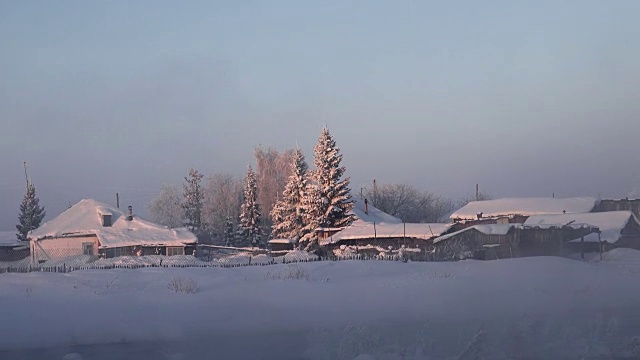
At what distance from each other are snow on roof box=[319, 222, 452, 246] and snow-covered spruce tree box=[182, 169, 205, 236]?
4367 centimetres

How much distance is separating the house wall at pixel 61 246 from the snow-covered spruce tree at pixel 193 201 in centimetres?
3566

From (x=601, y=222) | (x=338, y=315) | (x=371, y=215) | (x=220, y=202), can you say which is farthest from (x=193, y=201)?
(x=338, y=315)

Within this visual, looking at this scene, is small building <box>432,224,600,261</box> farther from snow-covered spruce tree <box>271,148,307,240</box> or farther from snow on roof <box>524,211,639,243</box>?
snow-covered spruce tree <box>271,148,307,240</box>

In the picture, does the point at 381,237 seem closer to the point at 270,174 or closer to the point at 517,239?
the point at 517,239

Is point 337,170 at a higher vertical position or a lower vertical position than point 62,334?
higher

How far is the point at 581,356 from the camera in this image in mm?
12430

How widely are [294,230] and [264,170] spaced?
2581 centimetres

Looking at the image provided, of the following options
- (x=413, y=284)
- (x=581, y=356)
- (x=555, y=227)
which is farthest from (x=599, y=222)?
(x=581, y=356)

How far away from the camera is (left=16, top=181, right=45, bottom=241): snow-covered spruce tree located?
261ft

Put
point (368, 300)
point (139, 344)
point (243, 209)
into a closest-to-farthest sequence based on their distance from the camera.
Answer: point (139, 344), point (368, 300), point (243, 209)

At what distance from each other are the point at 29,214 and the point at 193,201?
21.4 metres

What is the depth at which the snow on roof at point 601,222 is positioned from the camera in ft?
147

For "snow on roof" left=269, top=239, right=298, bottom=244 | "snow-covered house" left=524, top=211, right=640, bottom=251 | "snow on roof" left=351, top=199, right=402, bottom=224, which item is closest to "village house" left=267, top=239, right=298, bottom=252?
"snow on roof" left=269, top=239, right=298, bottom=244

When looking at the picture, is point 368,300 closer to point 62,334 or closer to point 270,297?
point 270,297
